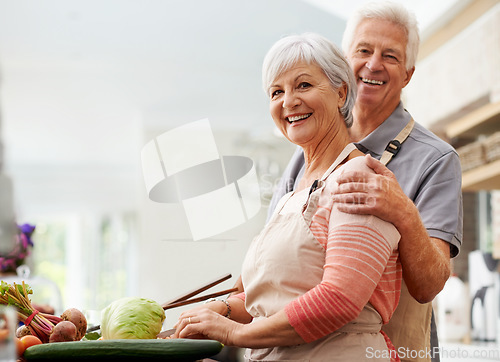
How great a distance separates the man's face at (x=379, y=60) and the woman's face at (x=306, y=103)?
Result: 426mm

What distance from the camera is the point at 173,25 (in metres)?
4.83

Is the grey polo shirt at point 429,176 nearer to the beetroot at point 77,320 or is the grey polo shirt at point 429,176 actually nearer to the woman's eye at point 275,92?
the woman's eye at point 275,92

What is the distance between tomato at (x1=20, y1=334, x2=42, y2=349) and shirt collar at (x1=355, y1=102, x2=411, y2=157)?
0.85 meters

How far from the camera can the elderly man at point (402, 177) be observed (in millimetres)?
945

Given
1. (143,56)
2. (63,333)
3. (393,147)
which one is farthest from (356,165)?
(143,56)

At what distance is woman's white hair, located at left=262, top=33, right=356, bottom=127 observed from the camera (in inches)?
41.3

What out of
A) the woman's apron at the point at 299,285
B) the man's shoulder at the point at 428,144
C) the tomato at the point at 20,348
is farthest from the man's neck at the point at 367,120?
the tomato at the point at 20,348

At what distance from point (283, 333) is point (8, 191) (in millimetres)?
1235

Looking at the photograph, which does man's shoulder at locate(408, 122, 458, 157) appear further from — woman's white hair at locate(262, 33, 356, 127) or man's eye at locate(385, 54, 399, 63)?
woman's white hair at locate(262, 33, 356, 127)

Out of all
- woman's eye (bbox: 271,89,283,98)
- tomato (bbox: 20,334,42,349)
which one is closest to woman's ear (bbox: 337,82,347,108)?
woman's eye (bbox: 271,89,283,98)

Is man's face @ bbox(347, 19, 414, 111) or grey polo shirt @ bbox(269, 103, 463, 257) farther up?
man's face @ bbox(347, 19, 414, 111)

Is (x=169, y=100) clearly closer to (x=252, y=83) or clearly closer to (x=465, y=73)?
(x=252, y=83)

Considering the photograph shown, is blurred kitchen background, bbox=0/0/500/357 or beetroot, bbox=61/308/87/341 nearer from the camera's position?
beetroot, bbox=61/308/87/341

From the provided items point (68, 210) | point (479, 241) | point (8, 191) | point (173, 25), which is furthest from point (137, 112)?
point (68, 210)
